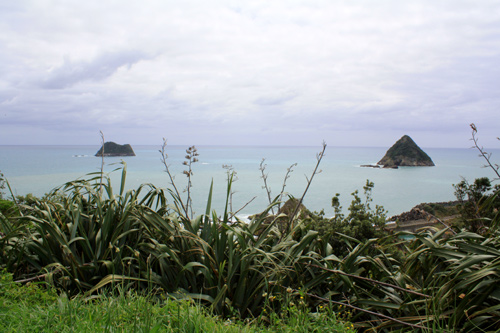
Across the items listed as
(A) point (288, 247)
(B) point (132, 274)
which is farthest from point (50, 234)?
(A) point (288, 247)

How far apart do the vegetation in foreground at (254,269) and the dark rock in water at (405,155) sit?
33035mm

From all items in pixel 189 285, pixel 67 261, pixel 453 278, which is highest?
pixel 453 278

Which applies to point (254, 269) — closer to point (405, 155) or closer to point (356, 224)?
point (356, 224)

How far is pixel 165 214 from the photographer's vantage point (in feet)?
10.4

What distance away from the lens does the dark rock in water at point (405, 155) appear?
111ft

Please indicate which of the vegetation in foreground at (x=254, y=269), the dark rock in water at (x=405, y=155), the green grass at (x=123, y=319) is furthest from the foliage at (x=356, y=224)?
the dark rock in water at (x=405, y=155)

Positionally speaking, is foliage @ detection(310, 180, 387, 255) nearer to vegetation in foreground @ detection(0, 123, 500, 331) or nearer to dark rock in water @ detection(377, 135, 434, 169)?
vegetation in foreground @ detection(0, 123, 500, 331)

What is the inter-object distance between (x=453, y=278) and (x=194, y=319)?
4.76ft

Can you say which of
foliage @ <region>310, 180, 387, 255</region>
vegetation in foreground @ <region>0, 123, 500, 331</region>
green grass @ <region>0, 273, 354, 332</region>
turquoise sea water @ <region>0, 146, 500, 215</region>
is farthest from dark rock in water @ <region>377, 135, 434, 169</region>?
green grass @ <region>0, 273, 354, 332</region>

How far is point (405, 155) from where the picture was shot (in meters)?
34.8

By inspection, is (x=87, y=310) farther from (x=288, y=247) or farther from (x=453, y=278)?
(x=453, y=278)

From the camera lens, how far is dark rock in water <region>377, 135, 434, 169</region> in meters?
33.8

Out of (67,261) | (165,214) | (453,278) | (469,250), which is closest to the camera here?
(453,278)

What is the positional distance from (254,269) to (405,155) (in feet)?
118
